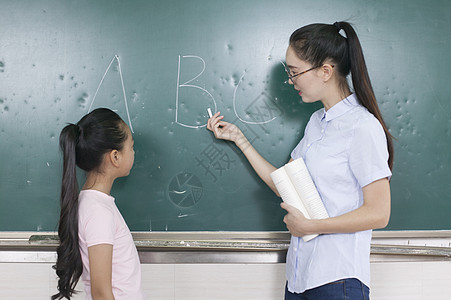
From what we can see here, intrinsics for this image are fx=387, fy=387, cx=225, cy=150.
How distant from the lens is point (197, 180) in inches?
59.2

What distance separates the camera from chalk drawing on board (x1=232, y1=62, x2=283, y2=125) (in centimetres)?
150

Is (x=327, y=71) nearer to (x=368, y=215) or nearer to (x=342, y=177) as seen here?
(x=342, y=177)

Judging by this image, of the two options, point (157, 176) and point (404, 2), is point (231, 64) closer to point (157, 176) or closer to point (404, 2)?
point (157, 176)

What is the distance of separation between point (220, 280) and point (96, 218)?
2.29 ft

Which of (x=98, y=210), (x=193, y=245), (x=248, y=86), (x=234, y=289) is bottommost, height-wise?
(x=234, y=289)

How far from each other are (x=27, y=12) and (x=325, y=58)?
1.14m

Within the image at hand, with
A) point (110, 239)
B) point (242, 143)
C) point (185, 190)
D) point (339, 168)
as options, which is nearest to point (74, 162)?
point (110, 239)

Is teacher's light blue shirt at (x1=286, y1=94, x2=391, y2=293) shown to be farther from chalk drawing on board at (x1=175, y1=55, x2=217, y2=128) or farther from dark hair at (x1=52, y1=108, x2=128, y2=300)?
dark hair at (x1=52, y1=108, x2=128, y2=300)

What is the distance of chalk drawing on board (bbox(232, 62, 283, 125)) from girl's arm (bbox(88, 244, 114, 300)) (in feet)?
2.33

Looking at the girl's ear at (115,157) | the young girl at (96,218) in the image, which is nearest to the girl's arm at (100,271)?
the young girl at (96,218)

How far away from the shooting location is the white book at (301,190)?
1147 millimetres

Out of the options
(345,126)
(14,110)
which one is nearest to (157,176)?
(14,110)

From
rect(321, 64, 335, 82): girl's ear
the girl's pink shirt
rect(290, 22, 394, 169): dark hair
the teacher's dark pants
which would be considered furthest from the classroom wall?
rect(321, 64, 335, 82): girl's ear

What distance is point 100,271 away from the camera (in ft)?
3.55
